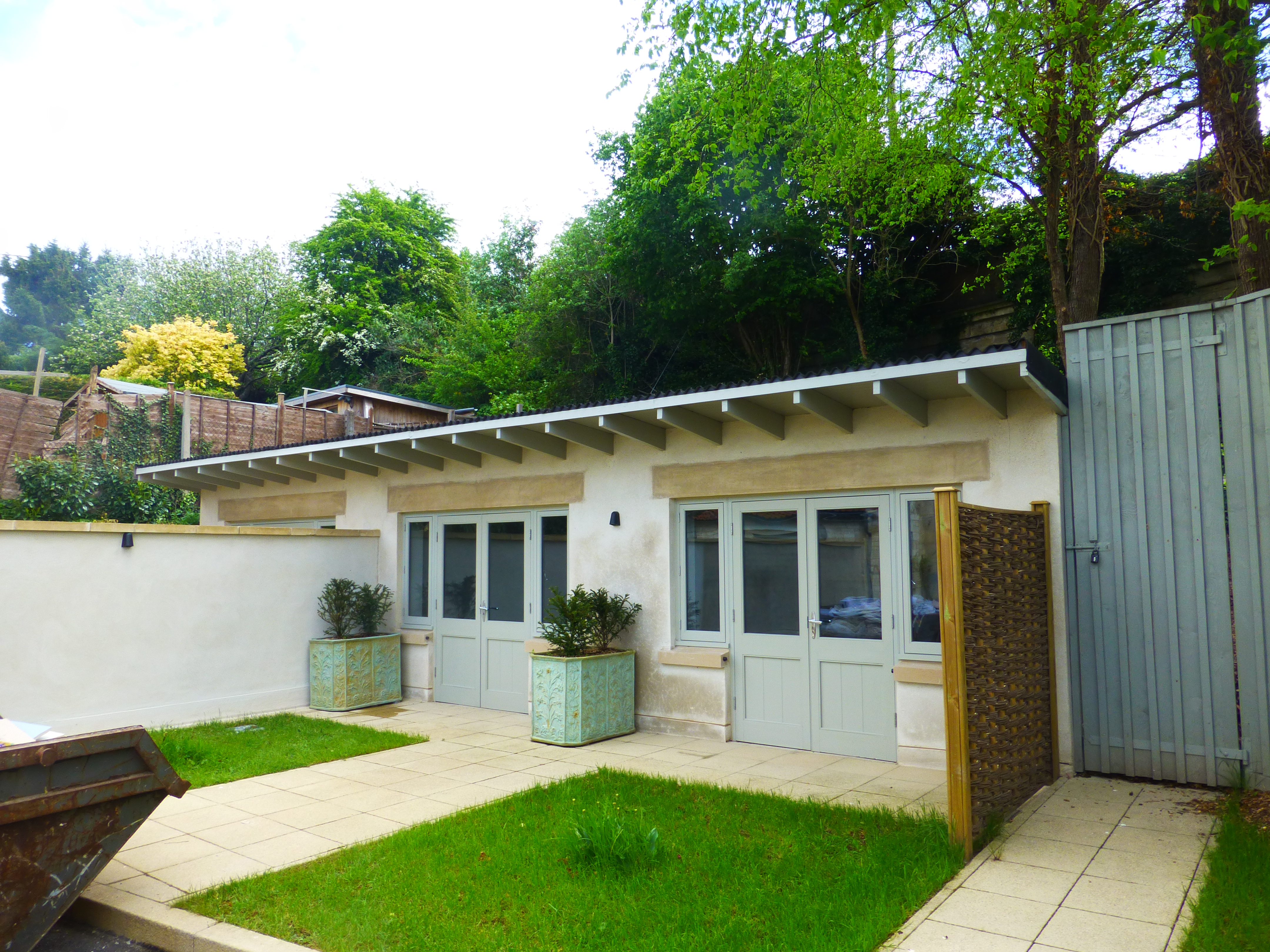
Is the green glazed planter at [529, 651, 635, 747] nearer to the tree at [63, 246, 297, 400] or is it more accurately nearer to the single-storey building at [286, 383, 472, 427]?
the single-storey building at [286, 383, 472, 427]

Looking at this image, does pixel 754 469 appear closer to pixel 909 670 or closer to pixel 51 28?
pixel 909 670

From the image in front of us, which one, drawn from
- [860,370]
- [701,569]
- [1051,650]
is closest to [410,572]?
[701,569]

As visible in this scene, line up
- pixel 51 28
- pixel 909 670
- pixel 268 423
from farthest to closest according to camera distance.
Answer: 1. pixel 51 28
2. pixel 268 423
3. pixel 909 670

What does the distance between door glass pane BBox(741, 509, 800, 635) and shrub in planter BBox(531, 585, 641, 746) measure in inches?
45.6

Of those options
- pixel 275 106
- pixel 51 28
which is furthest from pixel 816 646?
pixel 51 28

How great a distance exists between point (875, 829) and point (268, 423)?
16177 millimetres

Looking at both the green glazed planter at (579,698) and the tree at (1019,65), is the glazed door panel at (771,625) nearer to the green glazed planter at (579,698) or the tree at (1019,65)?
the green glazed planter at (579,698)

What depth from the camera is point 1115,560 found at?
5.50m

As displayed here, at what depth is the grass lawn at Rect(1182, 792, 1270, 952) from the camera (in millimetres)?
3035

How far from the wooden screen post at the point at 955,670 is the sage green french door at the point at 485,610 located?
201 inches

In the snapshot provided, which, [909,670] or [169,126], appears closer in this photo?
[909,670]

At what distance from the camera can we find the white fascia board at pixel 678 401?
206 inches

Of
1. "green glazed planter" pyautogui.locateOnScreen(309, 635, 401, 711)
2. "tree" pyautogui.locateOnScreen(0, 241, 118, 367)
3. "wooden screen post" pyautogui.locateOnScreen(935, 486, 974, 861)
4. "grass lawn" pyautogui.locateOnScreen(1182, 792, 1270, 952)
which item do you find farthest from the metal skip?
"tree" pyautogui.locateOnScreen(0, 241, 118, 367)

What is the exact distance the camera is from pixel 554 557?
27.7 ft
